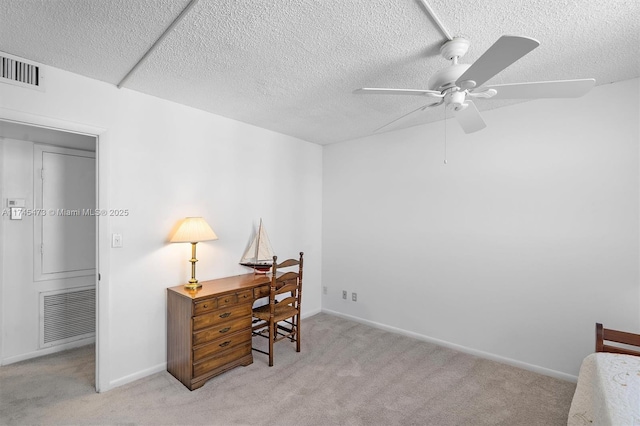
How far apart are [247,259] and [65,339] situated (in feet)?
6.47

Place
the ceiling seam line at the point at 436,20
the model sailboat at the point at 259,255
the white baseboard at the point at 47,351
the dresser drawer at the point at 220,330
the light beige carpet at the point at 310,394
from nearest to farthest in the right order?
the ceiling seam line at the point at 436,20 < the light beige carpet at the point at 310,394 < the dresser drawer at the point at 220,330 < the white baseboard at the point at 47,351 < the model sailboat at the point at 259,255

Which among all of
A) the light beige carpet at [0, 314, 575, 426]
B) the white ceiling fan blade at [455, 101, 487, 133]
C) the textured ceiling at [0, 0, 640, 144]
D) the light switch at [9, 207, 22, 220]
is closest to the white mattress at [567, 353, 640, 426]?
the light beige carpet at [0, 314, 575, 426]

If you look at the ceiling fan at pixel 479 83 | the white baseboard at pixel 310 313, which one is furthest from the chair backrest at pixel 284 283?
the ceiling fan at pixel 479 83

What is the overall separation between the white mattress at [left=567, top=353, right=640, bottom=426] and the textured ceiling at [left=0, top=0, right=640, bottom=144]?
1861mm

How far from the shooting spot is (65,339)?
310cm

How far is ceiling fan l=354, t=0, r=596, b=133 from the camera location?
1.28m

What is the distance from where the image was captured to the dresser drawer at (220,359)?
2453 millimetres

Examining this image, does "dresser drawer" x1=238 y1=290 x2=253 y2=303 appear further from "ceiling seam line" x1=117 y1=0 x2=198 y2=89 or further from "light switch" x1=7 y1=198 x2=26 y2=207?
"light switch" x1=7 y1=198 x2=26 y2=207

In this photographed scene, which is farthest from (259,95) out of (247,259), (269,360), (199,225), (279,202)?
(269,360)

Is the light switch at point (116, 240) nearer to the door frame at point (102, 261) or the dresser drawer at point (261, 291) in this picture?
the door frame at point (102, 261)

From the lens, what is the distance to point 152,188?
8.78 feet

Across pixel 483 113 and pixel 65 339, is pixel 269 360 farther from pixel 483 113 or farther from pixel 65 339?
pixel 483 113

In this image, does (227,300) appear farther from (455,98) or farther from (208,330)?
(455,98)

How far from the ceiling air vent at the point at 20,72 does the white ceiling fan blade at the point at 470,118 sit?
2872 millimetres
